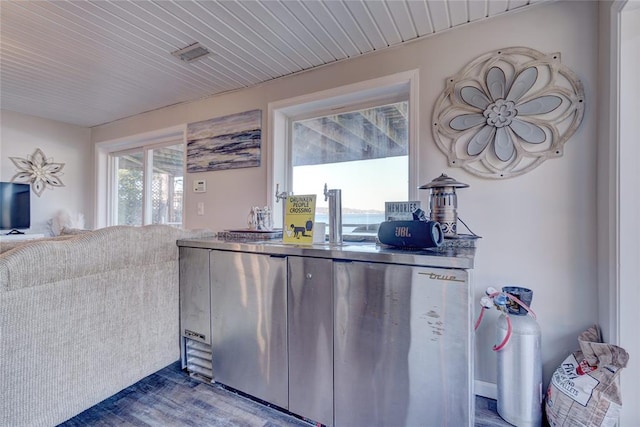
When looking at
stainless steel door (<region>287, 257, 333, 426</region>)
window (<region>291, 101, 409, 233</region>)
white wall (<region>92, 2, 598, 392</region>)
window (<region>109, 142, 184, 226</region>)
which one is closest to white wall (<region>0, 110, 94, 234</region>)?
window (<region>109, 142, 184, 226</region>)

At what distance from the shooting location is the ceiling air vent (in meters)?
2.12

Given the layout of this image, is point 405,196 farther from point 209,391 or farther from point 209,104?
point 209,104

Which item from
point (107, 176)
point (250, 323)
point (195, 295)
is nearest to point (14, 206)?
point (107, 176)

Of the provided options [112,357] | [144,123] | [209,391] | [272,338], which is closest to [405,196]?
[272,338]

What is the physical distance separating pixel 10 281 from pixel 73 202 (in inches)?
147

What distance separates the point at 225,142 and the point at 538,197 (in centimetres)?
265

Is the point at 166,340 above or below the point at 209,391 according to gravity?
above

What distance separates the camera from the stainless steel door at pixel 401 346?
1150 mm

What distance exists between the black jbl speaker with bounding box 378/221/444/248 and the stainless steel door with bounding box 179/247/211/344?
1.17 m

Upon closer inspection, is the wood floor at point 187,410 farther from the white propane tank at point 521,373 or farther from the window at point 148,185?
the window at point 148,185

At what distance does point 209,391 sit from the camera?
1.77m

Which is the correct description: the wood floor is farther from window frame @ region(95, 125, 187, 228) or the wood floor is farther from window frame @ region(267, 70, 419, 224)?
window frame @ region(95, 125, 187, 228)

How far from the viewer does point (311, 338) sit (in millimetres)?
1456

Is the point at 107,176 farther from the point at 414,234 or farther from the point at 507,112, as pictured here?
the point at 507,112
